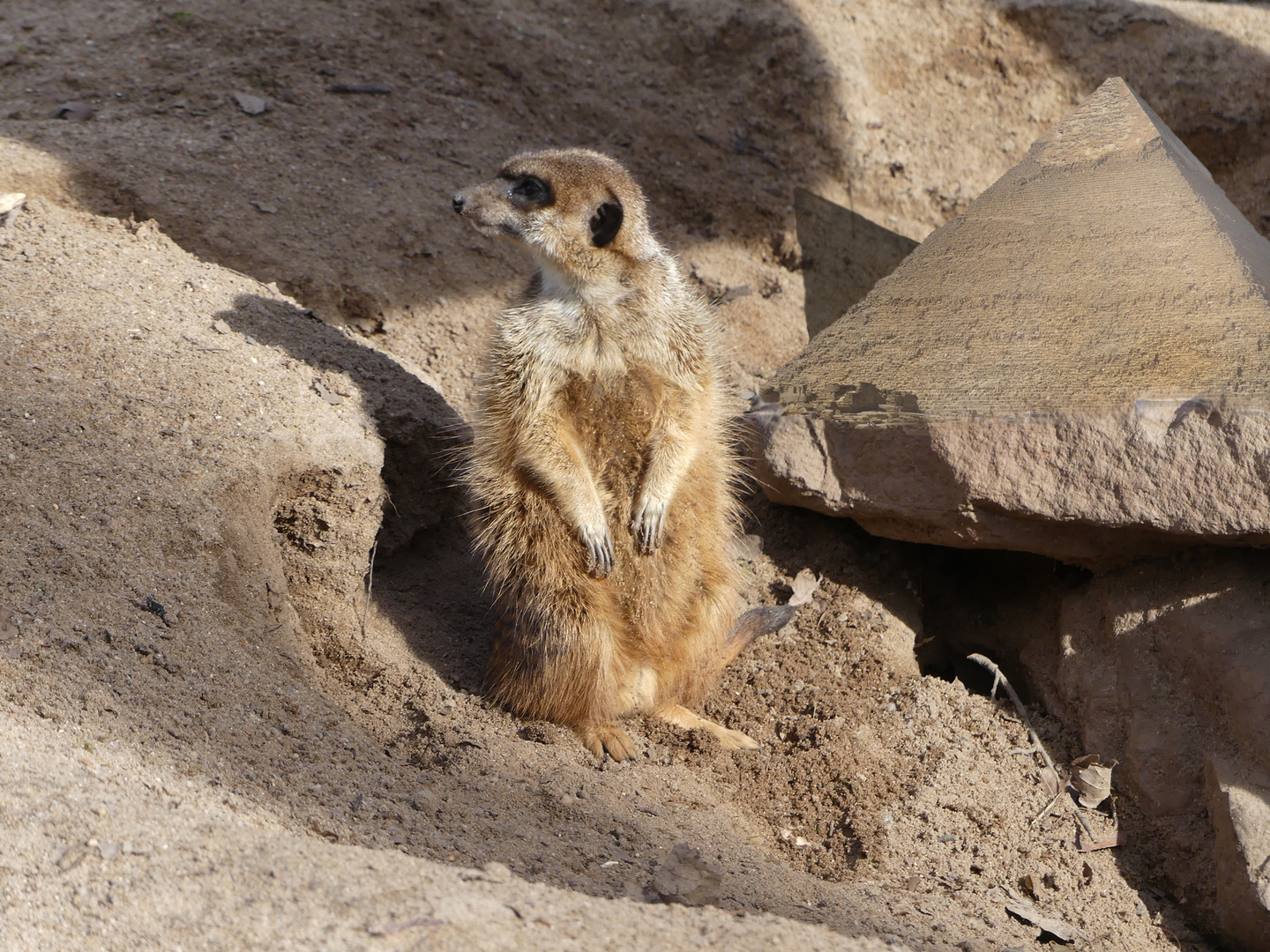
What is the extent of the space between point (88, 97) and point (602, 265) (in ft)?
9.93

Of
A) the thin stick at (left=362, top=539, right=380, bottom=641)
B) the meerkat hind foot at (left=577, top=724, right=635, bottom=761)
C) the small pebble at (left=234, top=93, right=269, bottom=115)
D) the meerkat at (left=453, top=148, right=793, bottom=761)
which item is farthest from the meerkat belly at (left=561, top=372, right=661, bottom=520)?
the small pebble at (left=234, top=93, right=269, bottom=115)

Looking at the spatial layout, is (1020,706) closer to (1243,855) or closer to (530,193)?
(1243,855)

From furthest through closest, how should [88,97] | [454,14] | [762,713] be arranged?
[454,14]
[88,97]
[762,713]

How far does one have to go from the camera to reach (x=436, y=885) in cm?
175

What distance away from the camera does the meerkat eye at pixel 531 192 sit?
2.93 m

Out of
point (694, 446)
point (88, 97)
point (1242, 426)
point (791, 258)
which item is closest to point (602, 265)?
point (694, 446)

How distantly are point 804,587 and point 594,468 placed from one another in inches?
38.7

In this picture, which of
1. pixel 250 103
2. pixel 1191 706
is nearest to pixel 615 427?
pixel 1191 706

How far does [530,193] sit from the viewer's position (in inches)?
116

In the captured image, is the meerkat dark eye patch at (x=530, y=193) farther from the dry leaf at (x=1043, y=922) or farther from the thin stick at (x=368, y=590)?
the dry leaf at (x=1043, y=922)

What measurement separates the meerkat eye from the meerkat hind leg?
5.29ft

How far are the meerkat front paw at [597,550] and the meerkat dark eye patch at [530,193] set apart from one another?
95 centimetres

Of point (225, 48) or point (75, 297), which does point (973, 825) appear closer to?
point (75, 297)

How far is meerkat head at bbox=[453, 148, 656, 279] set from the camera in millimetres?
2926
